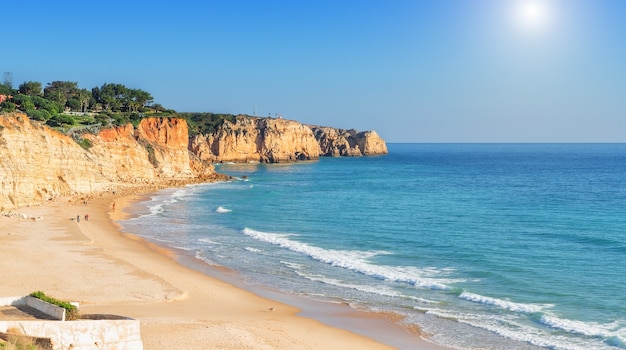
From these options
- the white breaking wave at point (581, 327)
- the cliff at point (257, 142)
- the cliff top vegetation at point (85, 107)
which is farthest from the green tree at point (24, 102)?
the white breaking wave at point (581, 327)

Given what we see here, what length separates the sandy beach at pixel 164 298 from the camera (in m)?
19.2

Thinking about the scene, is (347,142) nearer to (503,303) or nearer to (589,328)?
(503,303)

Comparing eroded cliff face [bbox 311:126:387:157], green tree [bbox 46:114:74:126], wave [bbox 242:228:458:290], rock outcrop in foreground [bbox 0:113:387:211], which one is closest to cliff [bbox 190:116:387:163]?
rock outcrop in foreground [bbox 0:113:387:211]

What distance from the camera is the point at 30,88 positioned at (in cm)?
9300

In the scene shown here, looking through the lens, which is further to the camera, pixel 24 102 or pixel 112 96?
pixel 112 96

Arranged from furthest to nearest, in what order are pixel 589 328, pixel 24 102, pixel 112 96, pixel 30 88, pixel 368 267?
1. pixel 112 96
2. pixel 30 88
3. pixel 24 102
4. pixel 368 267
5. pixel 589 328

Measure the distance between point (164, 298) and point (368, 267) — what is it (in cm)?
1064

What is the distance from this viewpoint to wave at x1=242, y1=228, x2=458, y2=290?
2697 cm

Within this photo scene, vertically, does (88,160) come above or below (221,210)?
above

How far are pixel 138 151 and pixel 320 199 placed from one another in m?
24.4

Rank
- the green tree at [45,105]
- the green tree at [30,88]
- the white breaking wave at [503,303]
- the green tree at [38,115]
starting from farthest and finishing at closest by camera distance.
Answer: the green tree at [30,88], the green tree at [45,105], the green tree at [38,115], the white breaking wave at [503,303]

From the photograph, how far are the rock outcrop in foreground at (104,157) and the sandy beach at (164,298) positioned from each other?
11.3m

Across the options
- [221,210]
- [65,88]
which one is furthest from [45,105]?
[65,88]

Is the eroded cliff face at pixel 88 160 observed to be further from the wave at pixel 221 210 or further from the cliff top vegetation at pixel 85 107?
the wave at pixel 221 210
